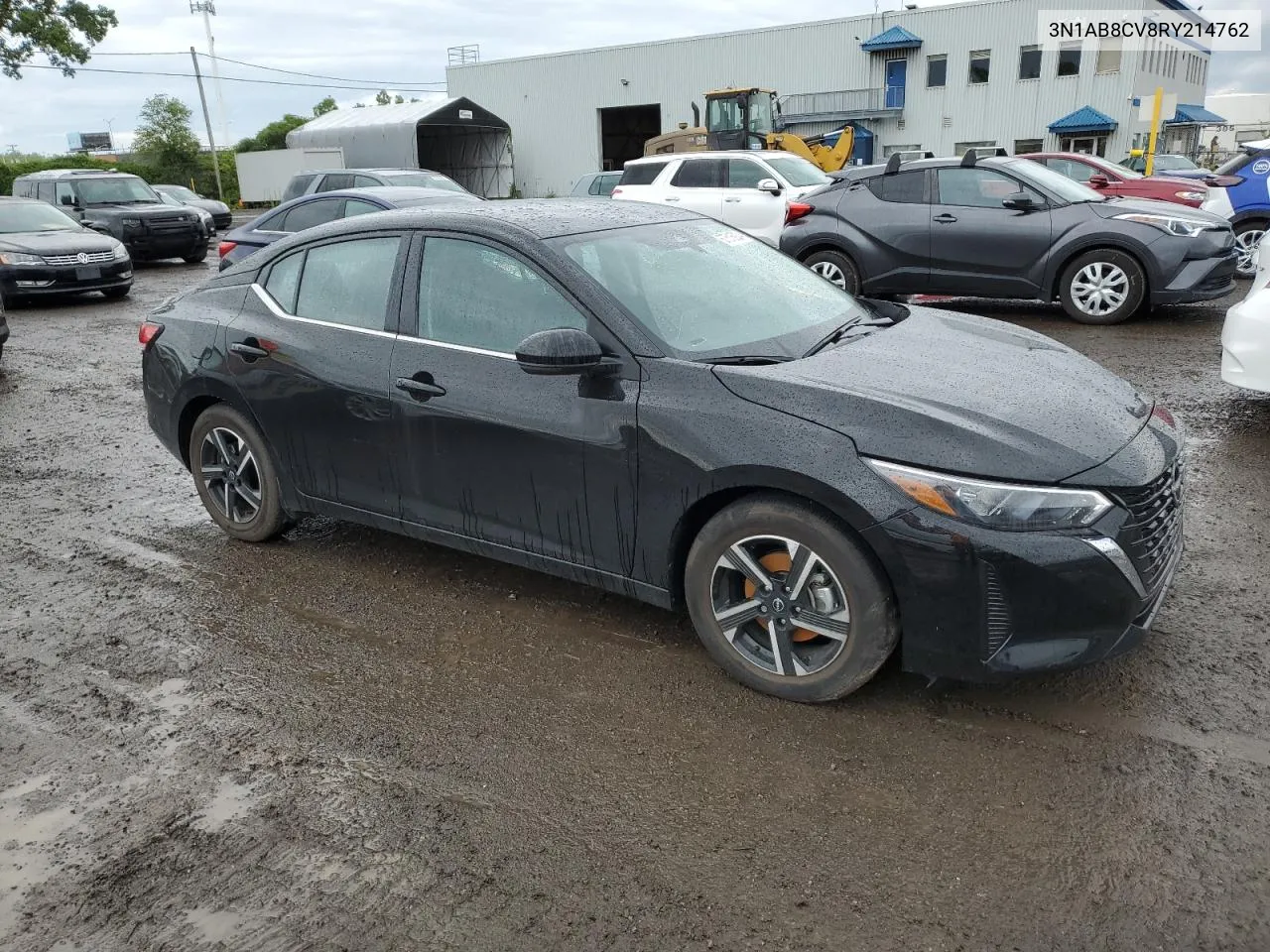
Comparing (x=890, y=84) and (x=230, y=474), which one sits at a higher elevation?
(x=890, y=84)

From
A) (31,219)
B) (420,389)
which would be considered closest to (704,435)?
(420,389)

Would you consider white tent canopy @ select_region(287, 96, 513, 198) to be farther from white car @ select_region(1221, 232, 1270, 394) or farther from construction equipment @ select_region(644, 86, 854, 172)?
white car @ select_region(1221, 232, 1270, 394)

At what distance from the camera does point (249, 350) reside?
4.56m

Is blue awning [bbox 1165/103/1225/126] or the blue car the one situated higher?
blue awning [bbox 1165/103/1225/126]

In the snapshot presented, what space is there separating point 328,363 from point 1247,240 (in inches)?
497

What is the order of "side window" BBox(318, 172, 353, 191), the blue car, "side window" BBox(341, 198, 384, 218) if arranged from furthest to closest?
"side window" BBox(318, 172, 353, 191), the blue car, "side window" BBox(341, 198, 384, 218)

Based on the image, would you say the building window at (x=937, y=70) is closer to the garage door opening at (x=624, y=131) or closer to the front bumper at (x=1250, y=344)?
the garage door opening at (x=624, y=131)

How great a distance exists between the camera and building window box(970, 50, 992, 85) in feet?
134

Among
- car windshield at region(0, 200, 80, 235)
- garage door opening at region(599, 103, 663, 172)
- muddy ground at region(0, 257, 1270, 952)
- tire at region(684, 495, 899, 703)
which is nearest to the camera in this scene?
muddy ground at region(0, 257, 1270, 952)

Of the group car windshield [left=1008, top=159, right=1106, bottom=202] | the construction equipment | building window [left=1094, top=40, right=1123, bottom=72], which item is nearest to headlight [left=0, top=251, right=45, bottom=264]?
car windshield [left=1008, top=159, right=1106, bottom=202]

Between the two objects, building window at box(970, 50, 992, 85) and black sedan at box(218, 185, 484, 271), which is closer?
black sedan at box(218, 185, 484, 271)

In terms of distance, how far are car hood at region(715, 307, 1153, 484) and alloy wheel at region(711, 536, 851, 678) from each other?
40 centimetres

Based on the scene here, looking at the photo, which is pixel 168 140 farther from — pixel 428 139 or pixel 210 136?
pixel 428 139


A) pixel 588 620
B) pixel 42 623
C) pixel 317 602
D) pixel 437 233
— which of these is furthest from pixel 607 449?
pixel 42 623
